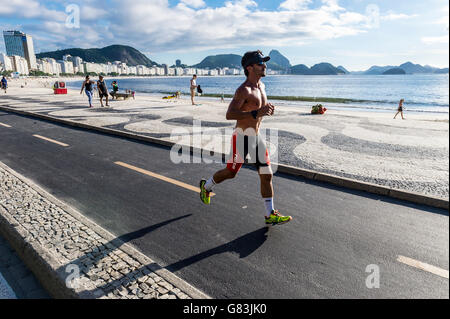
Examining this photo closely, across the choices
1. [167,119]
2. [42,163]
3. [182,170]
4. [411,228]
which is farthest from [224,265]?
[167,119]

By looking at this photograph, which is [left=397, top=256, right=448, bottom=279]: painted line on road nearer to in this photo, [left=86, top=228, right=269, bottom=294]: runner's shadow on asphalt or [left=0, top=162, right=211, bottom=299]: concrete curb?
[left=86, top=228, right=269, bottom=294]: runner's shadow on asphalt

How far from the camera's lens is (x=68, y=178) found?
602 centimetres

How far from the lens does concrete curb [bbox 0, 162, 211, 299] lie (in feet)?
8.88

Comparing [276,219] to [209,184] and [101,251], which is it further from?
[101,251]

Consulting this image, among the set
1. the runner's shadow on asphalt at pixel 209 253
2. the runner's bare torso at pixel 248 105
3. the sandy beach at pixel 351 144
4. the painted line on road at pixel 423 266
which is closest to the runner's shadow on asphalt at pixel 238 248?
the runner's shadow on asphalt at pixel 209 253

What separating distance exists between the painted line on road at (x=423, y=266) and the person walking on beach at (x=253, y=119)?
57.6 inches

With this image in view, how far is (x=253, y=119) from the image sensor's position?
12.9ft

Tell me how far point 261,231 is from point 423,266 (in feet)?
6.40

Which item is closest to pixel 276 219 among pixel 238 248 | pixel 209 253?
pixel 238 248

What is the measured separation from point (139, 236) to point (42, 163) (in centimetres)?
482

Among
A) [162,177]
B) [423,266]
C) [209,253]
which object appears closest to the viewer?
[423,266]

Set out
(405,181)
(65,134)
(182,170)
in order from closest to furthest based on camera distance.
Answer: (405,181)
(182,170)
(65,134)

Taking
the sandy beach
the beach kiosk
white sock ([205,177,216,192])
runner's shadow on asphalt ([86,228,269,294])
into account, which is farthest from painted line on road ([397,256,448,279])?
the beach kiosk
